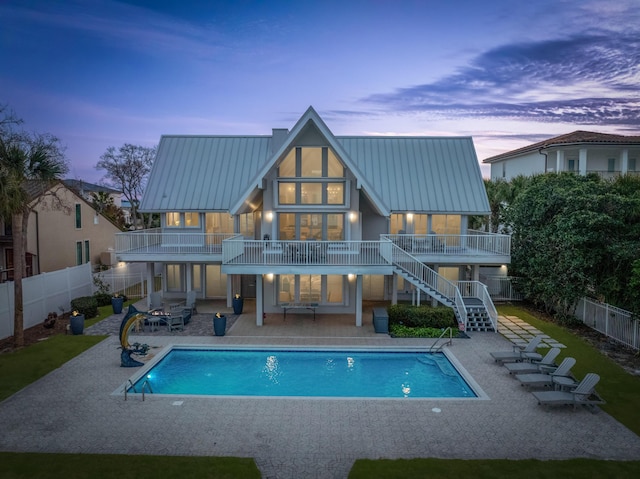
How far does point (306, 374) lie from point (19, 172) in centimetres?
1382

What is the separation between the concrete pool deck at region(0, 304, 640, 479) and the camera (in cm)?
986

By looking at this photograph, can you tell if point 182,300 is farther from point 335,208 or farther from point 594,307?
point 594,307

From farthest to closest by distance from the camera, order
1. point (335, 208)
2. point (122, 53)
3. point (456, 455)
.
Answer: point (122, 53) → point (335, 208) → point (456, 455)

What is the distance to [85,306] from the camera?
877 inches

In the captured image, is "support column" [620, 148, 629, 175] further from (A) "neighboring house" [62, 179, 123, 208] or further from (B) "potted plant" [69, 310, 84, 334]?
(A) "neighboring house" [62, 179, 123, 208]

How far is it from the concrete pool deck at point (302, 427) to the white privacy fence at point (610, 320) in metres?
7.06

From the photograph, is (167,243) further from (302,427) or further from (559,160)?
(559,160)

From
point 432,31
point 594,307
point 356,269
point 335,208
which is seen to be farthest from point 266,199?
point 594,307

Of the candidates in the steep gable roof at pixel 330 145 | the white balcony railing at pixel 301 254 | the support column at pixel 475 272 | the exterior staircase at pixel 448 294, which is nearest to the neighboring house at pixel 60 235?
the white balcony railing at pixel 301 254

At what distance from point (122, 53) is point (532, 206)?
30562 mm

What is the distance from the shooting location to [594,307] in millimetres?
20297

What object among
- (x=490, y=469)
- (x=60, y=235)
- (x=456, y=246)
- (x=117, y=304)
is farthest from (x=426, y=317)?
(x=60, y=235)

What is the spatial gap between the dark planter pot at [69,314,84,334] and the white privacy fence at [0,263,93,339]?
8.31ft

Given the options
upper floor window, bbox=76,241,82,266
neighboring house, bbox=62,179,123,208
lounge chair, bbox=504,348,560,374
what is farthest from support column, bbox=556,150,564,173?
neighboring house, bbox=62,179,123,208
